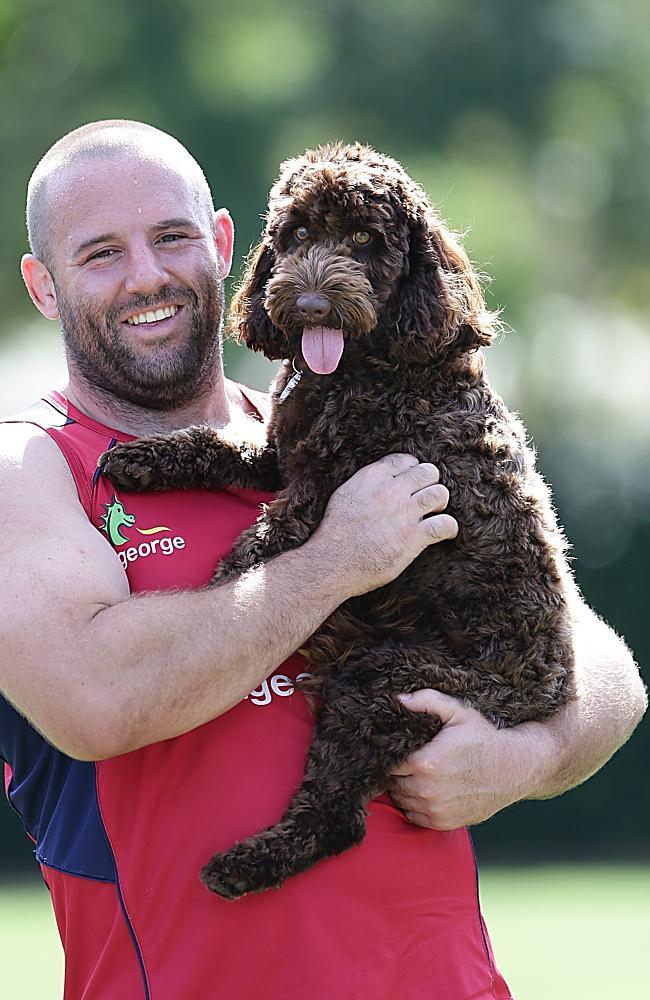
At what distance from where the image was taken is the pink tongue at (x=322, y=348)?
3.08 meters

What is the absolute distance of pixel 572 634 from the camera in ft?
10.5

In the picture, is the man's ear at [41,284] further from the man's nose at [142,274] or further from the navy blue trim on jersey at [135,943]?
the navy blue trim on jersey at [135,943]

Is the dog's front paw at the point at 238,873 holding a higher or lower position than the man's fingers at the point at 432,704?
lower

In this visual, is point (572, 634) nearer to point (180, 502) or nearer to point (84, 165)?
point (180, 502)

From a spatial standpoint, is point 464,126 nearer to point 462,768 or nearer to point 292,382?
point 292,382

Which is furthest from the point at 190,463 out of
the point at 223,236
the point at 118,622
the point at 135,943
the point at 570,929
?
the point at 570,929

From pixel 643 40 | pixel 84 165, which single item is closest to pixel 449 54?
pixel 643 40

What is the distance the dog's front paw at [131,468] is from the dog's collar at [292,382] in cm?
42

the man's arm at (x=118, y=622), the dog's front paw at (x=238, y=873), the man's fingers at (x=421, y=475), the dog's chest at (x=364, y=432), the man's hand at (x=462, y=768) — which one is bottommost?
the dog's front paw at (x=238, y=873)

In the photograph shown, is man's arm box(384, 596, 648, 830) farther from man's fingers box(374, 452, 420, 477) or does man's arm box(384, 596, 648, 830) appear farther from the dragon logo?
the dragon logo

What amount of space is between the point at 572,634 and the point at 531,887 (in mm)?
8422

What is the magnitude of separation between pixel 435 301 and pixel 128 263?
777 mm

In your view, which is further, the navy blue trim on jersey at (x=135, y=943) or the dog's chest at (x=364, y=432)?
the dog's chest at (x=364, y=432)

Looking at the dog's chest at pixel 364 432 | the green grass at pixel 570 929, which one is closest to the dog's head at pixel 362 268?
the dog's chest at pixel 364 432
